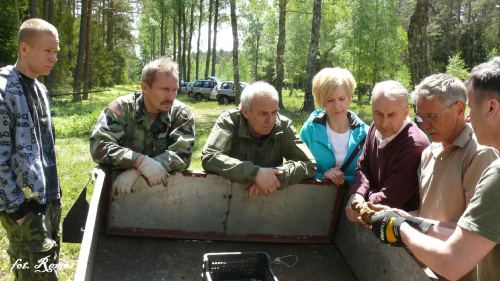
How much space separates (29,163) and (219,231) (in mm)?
1482

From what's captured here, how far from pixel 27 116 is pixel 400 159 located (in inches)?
99.5

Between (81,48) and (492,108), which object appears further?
(81,48)

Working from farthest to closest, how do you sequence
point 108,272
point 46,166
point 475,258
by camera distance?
point 46,166 < point 108,272 < point 475,258

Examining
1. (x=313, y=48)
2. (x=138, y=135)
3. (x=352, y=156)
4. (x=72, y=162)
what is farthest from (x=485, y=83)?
(x=313, y=48)

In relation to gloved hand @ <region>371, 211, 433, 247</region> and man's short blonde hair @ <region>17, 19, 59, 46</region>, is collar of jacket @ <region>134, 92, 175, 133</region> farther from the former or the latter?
gloved hand @ <region>371, 211, 433, 247</region>

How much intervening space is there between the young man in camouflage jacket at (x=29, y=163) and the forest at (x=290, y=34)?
29.5 ft

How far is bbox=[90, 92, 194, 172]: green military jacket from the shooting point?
107 inches

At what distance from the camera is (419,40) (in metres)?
9.58

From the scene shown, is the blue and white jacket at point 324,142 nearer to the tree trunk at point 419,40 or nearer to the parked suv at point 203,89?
the tree trunk at point 419,40

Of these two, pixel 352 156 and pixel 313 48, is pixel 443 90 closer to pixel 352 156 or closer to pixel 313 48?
pixel 352 156

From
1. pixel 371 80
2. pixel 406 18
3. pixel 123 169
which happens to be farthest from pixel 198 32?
pixel 123 169

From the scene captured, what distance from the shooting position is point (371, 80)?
29.2 meters

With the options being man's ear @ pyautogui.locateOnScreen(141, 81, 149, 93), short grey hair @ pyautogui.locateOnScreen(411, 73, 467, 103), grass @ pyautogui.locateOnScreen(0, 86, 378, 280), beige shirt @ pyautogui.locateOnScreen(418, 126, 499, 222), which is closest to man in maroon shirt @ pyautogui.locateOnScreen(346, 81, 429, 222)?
beige shirt @ pyautogui.locateOnScreen(418, 126, 499, 222)

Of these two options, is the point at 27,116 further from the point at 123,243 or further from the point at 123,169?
the point at 123,243
